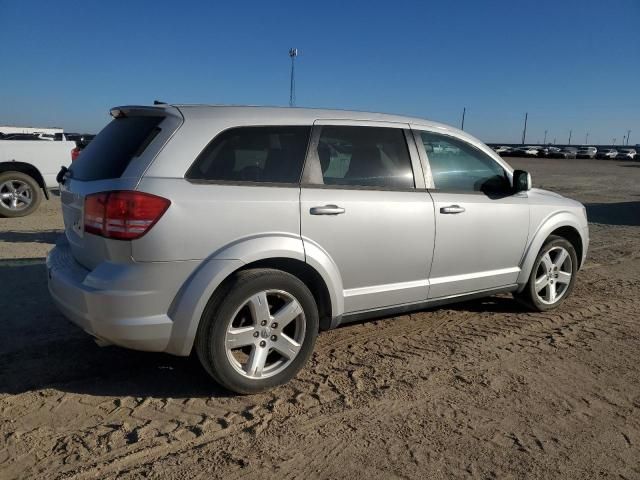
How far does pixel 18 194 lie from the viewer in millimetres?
9977

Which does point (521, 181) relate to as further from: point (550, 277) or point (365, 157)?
point (365, 157)

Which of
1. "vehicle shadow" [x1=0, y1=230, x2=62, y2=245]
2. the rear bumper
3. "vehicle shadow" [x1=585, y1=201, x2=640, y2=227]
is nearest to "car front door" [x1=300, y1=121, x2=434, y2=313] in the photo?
the rear bumper

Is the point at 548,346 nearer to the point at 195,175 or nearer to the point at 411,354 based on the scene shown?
the point at 411,354

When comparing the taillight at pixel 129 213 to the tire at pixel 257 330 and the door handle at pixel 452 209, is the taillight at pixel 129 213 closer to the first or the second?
the tire at pixel 257 330

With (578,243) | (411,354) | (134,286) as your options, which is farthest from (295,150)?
(578,243)

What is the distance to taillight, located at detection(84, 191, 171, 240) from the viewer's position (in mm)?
2939

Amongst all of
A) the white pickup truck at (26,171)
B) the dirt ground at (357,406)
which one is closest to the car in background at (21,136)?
the white pickup truck at (26,171)

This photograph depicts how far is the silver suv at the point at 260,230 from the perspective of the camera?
3018 mm

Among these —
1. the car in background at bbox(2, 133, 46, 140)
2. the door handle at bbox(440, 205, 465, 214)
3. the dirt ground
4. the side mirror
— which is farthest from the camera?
the car in background at bbox(2, 133, 46, 140)

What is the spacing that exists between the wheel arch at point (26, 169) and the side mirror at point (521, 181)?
878cm

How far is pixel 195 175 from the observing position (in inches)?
125

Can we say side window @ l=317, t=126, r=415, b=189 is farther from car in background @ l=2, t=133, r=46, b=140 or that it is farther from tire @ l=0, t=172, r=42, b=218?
car in background @ l=2, t=133, r=46, b=140

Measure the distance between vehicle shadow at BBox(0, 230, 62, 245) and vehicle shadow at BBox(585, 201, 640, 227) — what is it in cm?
1028

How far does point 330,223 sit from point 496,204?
1717 millimetres
